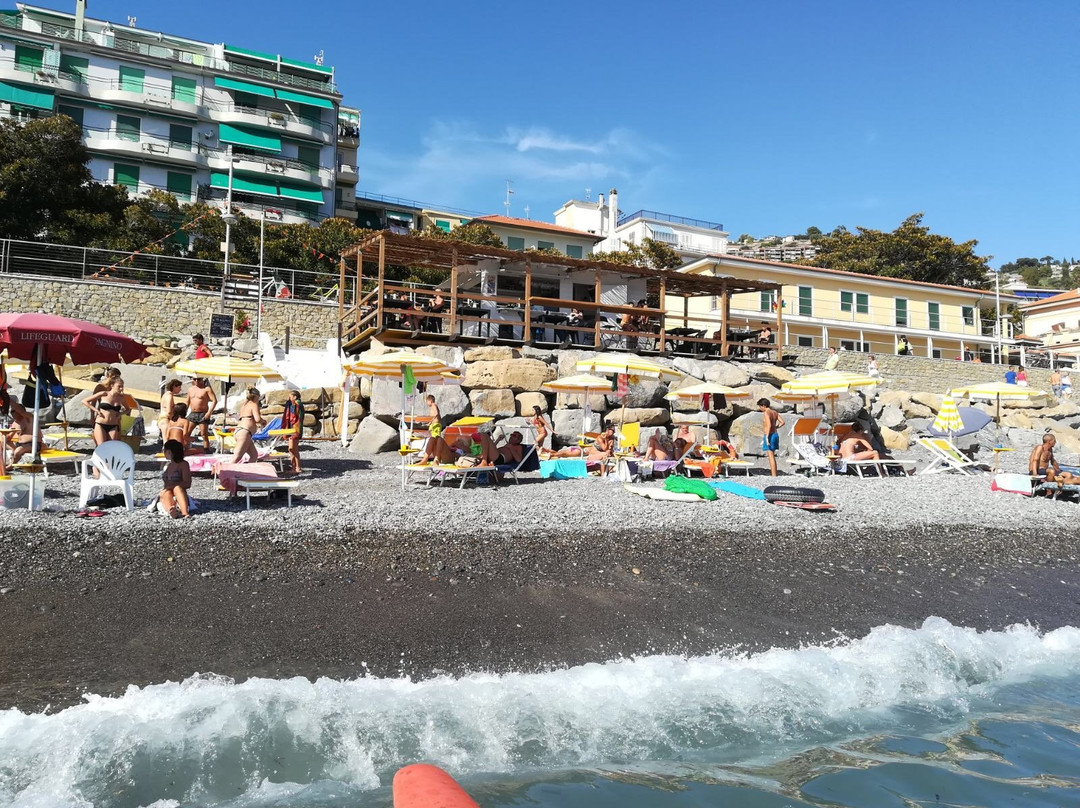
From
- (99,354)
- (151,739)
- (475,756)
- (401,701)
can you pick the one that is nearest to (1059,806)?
(475,756)

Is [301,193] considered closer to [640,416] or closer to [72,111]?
[72,111]

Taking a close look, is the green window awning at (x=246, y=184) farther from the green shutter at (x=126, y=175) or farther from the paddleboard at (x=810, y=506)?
the paddleboard at (x=810, y=506)

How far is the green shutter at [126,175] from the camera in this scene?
A: 123ft

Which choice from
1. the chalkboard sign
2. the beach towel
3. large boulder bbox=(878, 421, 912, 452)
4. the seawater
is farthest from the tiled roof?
the seawater

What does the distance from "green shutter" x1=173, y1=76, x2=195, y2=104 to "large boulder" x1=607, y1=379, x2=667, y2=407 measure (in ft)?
114

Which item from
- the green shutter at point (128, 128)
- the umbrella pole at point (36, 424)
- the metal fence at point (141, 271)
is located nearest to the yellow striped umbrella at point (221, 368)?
the umbrella pole at point (36, 424)

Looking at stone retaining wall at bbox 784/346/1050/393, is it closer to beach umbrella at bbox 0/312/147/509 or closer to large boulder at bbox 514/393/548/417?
large boulder at bbox 514/393/548/417

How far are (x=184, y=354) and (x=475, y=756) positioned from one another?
18.3 m

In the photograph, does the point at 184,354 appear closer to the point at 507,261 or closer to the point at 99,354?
the point at 507,261

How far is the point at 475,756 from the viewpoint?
12.7ft

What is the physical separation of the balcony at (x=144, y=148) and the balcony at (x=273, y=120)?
290 centimetres

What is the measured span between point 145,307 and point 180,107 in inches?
848

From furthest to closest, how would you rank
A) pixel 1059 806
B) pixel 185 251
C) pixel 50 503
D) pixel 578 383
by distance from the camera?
pixel 185 251
pixel 578 383
pixel 50 503
pixel 1059 806

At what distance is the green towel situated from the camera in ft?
32.4
